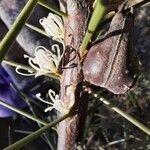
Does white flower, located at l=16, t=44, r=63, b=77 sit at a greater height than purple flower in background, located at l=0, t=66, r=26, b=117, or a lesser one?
greater

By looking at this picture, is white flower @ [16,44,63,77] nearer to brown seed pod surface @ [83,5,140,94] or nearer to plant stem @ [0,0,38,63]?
brown seed pod surface @ [83,5,140,94]

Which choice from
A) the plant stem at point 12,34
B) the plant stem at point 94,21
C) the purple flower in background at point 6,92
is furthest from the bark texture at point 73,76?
the purple flower in background at point 6,92

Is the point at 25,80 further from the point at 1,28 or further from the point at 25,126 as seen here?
the point at 25,126

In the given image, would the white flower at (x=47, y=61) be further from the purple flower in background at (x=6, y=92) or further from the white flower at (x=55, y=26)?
the purple flower in background at (x=6, y=92)

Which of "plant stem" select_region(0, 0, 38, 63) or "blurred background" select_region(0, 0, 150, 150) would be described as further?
"blurred background" select_region(0, 0, 150, 150)

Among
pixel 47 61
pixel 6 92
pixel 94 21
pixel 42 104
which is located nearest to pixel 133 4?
pixel 94 21

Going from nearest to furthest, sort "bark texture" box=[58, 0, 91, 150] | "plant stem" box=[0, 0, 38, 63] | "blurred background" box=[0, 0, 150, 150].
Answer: "plant stem" box=[0, 0, 38, 63] < "bark texture" box=[58, 0, 91, 150] < "blurred background" box=[0, 0, 150, 150]

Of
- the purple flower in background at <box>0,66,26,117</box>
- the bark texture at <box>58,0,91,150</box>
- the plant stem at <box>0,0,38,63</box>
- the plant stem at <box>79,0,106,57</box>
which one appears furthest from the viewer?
the purple flower in background at <box>0,66,26,117</box>

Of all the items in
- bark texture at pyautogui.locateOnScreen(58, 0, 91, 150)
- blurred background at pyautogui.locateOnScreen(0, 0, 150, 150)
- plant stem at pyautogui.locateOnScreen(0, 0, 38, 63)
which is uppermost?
plant stem at pyautogui.locateOnScreen(0, 0, 38, 63)

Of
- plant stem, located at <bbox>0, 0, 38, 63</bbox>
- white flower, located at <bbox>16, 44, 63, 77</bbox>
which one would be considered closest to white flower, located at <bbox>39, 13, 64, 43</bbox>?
white flower, located at <bbox>16, 44, 63, 77</bbox>
